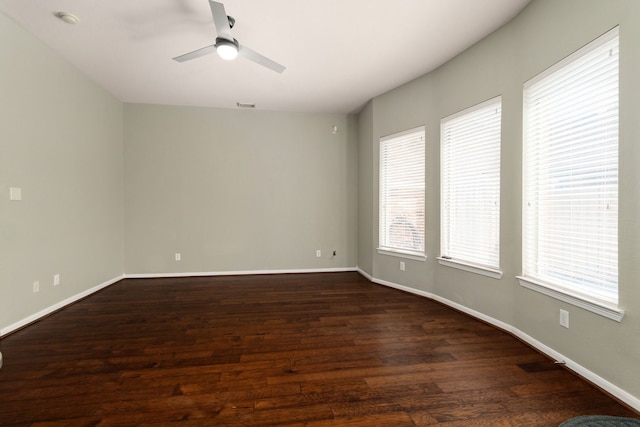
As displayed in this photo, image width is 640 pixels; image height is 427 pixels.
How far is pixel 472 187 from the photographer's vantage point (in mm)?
3051

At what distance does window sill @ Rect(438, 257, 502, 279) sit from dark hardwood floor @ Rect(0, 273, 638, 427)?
531 millimetres

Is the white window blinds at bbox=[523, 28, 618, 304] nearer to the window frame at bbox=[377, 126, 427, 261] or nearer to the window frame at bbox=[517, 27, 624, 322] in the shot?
the window frame at bbox=[517, 27, 624, 322]

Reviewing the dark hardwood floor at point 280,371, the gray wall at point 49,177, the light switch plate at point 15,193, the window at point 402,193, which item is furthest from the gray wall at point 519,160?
the light switch plate at point 15,193

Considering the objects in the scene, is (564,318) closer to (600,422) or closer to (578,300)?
(578,300)

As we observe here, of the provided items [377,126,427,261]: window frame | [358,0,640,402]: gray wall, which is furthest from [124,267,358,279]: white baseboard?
[377,126,427,261]: window frame

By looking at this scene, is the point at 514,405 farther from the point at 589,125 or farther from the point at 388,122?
the point at 388,122

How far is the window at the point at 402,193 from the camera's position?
3.79 metres

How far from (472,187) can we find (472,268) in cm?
91

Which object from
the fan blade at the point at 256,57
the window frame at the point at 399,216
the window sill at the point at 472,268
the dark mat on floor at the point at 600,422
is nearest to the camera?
the dark mat on floor at the point at 600,422

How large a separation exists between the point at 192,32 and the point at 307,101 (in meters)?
2.11

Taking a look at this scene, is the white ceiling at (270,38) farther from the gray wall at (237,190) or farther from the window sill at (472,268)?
the window sill at (472,268)

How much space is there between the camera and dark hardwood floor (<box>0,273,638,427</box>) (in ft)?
5.16

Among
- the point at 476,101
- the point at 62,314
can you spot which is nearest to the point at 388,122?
the point at 476,101

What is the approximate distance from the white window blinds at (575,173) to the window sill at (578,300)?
52 millimetres
